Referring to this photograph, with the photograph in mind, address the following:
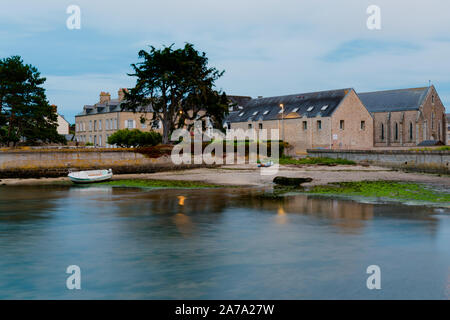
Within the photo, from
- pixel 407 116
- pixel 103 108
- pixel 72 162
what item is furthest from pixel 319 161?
pixel 103 108

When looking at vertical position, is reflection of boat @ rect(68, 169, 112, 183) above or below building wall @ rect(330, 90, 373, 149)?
below

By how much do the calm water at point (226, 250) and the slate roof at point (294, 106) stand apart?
148 ft

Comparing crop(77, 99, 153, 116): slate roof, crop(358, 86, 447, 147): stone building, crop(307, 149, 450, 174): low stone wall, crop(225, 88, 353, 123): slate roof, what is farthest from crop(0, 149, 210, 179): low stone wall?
crop(358, 86, 447, 147): stone building

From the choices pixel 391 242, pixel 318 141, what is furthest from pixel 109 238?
pixel 318 141

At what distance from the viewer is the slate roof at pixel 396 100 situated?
252ft

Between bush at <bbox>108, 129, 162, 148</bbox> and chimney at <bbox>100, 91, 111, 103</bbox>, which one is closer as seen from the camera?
bush at <bbox>108, 129, 162, 148</bbox>

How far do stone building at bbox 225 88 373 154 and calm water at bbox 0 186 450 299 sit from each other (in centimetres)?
4269

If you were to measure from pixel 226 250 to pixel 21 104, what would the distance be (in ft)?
148

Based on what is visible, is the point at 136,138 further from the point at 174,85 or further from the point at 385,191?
the point at 385,191

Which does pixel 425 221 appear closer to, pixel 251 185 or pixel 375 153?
pixel 251 185

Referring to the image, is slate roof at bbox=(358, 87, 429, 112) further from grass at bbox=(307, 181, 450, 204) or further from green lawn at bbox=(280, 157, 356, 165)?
grass at bbox=(307, 181, 450, 204)

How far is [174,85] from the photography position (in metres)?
51.1

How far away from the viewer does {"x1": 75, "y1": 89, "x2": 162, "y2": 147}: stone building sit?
7744 centimetres

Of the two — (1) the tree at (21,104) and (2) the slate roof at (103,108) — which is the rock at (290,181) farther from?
(2) the slate roof at (103,108)
